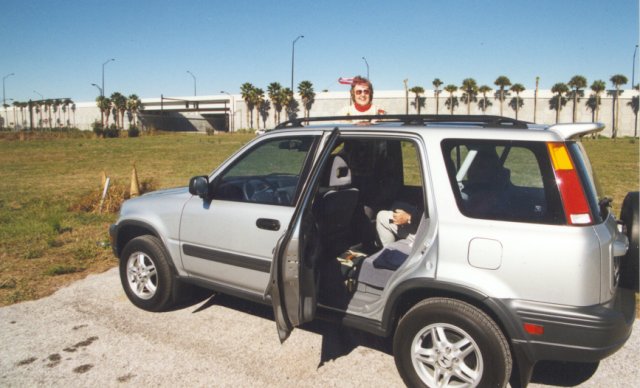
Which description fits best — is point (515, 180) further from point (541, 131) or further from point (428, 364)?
point (428, 364)

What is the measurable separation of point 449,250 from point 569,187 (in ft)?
2.40

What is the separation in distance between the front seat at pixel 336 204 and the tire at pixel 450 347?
108 centimetres

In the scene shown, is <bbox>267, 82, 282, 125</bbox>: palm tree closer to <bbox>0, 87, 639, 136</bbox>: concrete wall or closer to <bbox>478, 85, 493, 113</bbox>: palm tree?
<bbox>0, 87, 639, 136</bbox>: concrete wall

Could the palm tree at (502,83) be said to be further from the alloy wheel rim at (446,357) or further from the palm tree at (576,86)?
the alloy wheel rim at (446,357)

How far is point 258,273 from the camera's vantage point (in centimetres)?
372

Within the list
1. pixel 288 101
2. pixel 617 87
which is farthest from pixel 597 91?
pixel 288 101

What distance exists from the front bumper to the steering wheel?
2115 mm

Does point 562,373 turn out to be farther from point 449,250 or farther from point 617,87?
point 617,87

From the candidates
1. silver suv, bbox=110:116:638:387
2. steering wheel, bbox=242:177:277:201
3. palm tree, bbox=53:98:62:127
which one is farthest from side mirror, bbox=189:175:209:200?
palm tree, bbox=53:98:62:127

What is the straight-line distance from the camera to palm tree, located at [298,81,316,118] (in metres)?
75.9

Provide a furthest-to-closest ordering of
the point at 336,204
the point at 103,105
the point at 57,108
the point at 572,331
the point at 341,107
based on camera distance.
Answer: the point at 57,108, the point at 103,105, the point at 341,107, the point at 336,204, the point at 572,331

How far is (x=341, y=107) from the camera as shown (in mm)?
75812

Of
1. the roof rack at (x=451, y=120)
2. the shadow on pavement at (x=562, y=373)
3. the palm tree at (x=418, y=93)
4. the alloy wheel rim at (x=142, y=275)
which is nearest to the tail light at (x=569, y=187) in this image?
the roof rack at (x=451, y=120)

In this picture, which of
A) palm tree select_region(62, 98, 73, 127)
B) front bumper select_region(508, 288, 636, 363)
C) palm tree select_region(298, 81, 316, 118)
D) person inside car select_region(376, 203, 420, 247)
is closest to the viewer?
front bumper select_region(508, 288, 636, 363)
